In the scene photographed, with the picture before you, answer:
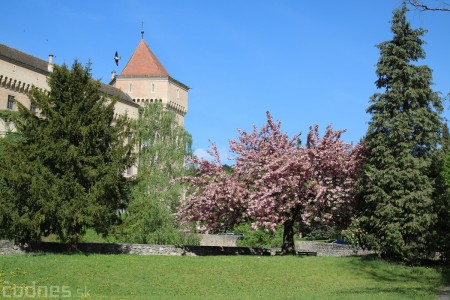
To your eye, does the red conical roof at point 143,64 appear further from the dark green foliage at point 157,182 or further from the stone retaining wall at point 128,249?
the stone retaining wall at point 128,249

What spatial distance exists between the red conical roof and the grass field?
54.3m

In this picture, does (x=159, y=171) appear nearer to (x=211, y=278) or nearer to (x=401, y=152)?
(x=401, y=152)

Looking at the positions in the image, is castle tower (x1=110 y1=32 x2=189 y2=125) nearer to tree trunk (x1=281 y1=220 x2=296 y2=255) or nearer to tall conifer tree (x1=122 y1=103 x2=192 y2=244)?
tall conifer tree (x1=122 y1=103 x2=192 y2=244)

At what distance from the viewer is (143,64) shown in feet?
248

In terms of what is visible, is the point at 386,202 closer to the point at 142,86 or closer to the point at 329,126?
the point at 329,126

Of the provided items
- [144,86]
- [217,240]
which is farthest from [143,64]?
[217,240]

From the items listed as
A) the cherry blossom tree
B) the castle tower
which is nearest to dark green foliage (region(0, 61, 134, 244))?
the cherry blossom tree

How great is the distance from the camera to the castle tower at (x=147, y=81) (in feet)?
242

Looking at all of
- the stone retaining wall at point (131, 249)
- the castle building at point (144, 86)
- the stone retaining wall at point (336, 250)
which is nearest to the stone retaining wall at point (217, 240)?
the stone retaining wall at point (336, 250)

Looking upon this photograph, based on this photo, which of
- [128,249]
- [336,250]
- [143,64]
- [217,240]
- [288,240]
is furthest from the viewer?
[143,64]

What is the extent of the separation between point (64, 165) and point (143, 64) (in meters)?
53.8

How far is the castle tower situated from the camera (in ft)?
242

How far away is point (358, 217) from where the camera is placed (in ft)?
91.0

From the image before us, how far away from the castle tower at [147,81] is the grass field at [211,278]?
5262 cm
